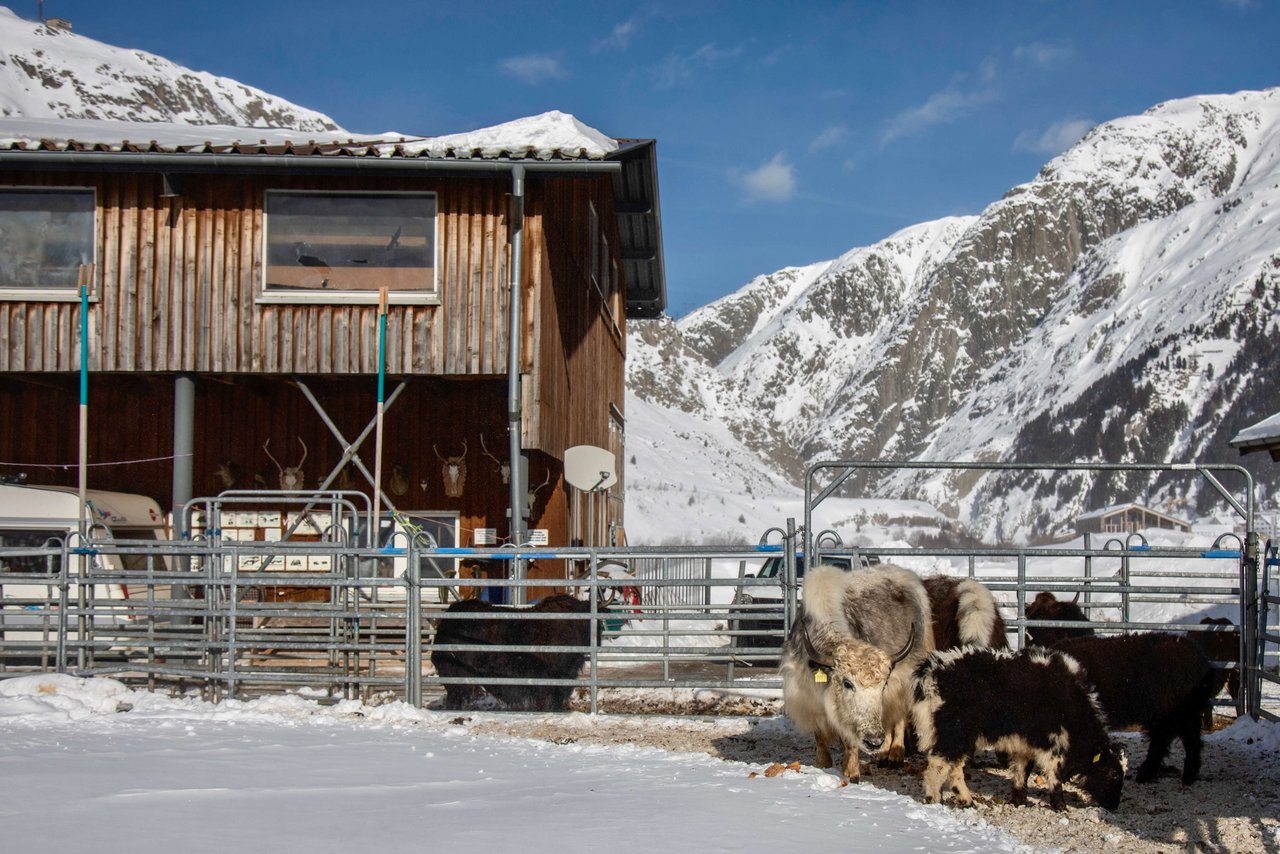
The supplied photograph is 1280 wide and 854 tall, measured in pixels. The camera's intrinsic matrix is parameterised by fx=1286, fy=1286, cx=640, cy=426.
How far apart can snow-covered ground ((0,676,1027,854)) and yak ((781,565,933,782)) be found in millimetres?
509

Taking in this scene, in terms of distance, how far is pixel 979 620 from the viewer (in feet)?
33.0

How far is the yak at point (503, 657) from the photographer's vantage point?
12.0 m

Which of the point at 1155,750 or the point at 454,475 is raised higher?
the point at 454,475

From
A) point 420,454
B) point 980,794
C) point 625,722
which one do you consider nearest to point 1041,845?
point 980,794

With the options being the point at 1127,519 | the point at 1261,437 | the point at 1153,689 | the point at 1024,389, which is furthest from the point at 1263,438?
the point at 1024,389

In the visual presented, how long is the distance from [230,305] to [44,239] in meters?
2.54

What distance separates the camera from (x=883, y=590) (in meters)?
10.2

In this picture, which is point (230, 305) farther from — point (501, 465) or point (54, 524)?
point (501, 465)

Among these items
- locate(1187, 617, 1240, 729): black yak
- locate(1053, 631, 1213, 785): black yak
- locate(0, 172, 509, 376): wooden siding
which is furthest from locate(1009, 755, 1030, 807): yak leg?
locate(0, 172, 509, 376): wooden siding

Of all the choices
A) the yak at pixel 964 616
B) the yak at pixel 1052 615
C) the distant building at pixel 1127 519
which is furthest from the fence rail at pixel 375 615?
the distant building at pixel 1127 519

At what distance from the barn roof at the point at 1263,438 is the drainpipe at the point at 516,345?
8.34 m

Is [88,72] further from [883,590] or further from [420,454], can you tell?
[883,590]

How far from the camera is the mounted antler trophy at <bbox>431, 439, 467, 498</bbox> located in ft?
56.7

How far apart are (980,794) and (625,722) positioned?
3633mm
